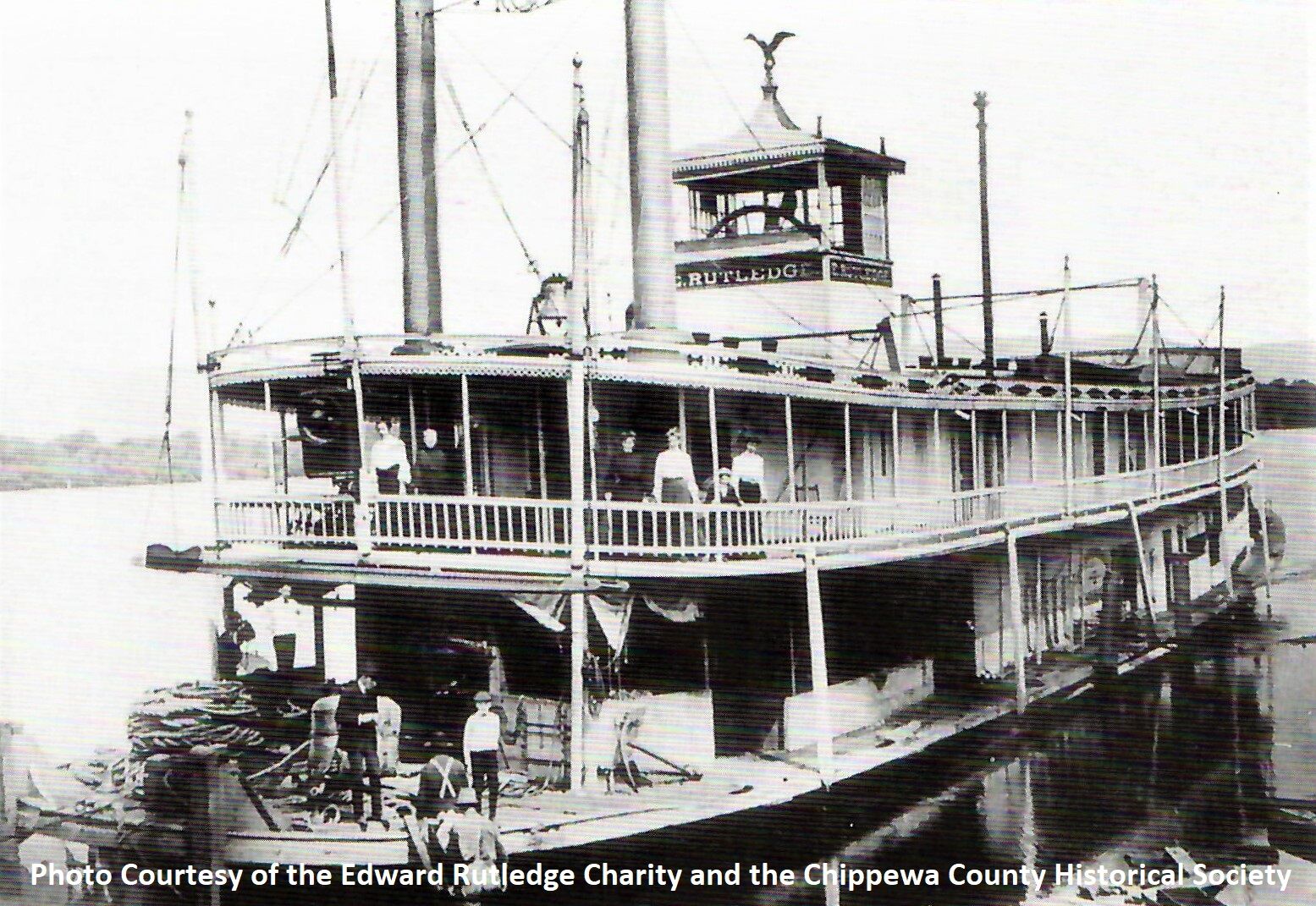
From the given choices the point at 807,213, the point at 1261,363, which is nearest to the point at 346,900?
the point at 807,213

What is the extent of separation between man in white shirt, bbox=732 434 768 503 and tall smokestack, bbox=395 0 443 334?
609 cm

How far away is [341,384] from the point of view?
458 inches

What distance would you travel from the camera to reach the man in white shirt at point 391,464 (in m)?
11.4

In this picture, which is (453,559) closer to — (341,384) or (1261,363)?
(341,384)

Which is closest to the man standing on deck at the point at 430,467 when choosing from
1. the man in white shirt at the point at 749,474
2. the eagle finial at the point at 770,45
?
the man in white shirt at the point at 749,474

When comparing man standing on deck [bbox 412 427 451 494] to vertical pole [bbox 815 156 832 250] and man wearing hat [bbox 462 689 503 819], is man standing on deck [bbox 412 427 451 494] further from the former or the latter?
vertical pole [bbox 815 156 832 250]

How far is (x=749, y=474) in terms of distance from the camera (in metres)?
11.6

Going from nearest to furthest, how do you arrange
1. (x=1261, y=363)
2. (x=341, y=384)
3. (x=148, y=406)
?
(x=341, y=384)
(x=148, y=406)
(x=1261, y=363)

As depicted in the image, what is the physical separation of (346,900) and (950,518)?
973 centimetres

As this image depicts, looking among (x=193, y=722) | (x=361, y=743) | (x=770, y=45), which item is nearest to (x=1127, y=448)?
(x=770, y=45)

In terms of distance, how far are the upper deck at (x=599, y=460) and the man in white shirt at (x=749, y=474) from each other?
0.23 m

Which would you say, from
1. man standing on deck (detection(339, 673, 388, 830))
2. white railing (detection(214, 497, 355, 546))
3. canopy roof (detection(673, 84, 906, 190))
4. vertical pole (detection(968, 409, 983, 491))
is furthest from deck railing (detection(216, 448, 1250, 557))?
canopy roof (detection(673, 84, 906, 190))

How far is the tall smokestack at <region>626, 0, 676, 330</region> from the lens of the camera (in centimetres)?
1295

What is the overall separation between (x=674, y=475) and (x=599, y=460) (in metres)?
1.01
